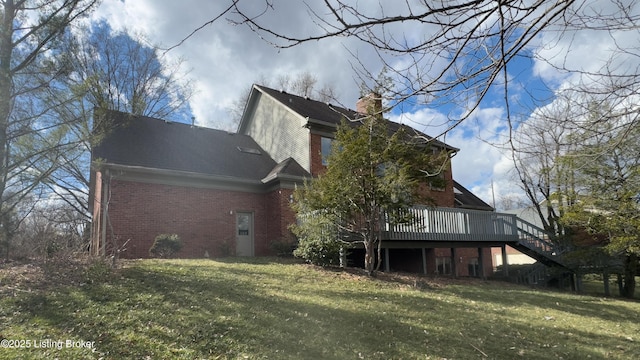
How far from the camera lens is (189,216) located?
595 inches

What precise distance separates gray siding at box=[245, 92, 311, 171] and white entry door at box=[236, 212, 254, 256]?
3.28 m

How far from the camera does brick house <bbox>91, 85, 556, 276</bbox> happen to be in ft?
46.0

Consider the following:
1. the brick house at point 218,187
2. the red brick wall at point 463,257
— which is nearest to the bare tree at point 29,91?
the brick house at point 218,187

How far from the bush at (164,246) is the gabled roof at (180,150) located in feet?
8.95

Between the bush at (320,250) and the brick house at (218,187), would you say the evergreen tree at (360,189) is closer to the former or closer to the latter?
the bush at (320,250)

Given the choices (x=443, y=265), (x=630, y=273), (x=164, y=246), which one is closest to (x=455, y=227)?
(x=443, y=265)

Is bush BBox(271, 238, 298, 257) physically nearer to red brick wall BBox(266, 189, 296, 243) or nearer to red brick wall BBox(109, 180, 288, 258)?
red brick wall BBox(266, 189, 296, 243)

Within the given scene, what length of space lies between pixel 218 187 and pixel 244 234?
215 centimetres

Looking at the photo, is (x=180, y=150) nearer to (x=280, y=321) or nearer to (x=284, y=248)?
(x=284, y=248)

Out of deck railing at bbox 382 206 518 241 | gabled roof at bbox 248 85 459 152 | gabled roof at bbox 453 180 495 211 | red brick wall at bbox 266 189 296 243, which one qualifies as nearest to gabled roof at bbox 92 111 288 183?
red brick wall at bbox 266 189 296 243

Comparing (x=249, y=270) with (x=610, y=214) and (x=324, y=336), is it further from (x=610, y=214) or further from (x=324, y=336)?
(x=610, y=214)

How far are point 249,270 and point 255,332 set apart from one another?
5.10 meters

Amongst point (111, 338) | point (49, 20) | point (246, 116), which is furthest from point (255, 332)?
point (246, 116)

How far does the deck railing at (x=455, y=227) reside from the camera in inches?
586
